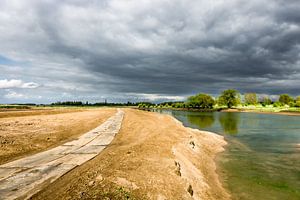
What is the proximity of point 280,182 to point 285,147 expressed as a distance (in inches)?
541

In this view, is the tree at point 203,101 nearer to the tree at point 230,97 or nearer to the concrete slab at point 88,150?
the tree at point 230,97

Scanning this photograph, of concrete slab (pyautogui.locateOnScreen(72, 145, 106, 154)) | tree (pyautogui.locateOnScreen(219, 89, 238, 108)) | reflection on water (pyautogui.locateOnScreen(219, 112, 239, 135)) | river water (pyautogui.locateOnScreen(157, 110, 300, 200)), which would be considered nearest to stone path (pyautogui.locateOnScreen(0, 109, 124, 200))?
concrete slab (pyautogui.locateOnScreen(72, 145, 106, 154))

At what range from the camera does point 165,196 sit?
867cm

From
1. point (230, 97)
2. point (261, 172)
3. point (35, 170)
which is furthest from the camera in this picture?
point (230, 97)

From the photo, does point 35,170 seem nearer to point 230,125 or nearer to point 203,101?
point 230,125

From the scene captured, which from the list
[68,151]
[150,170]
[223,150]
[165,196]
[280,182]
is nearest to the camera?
[165,196]

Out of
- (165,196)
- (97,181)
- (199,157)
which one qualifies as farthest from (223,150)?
(97,181)

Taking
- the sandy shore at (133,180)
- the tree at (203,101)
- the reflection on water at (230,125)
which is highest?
the tree at (203,101)

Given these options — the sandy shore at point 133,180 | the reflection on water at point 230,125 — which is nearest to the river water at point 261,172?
the sandy shore at point 133,180

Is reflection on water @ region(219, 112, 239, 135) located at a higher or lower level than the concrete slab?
lower

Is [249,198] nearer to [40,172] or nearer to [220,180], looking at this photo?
[220,180]

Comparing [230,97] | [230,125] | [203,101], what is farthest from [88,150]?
[203,101]

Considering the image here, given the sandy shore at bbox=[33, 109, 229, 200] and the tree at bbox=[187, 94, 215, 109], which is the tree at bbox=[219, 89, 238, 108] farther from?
the sandy shore at bbox=[33, 109, 229, 200]

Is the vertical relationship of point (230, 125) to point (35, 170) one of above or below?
below
